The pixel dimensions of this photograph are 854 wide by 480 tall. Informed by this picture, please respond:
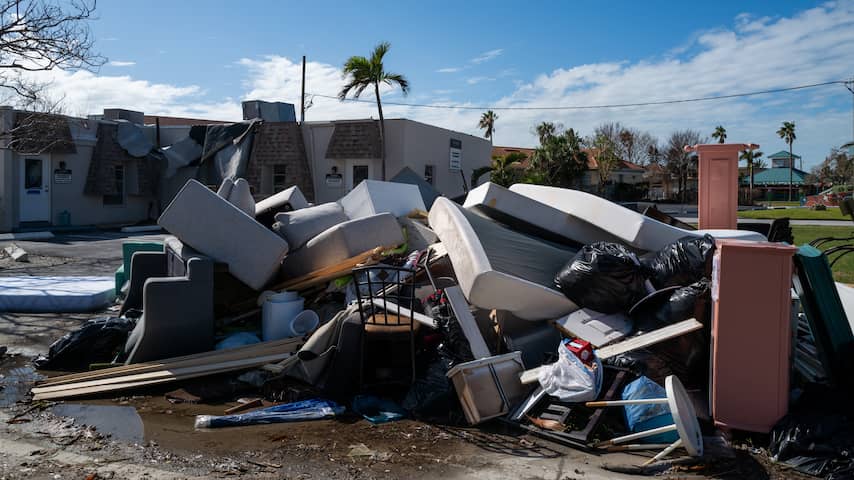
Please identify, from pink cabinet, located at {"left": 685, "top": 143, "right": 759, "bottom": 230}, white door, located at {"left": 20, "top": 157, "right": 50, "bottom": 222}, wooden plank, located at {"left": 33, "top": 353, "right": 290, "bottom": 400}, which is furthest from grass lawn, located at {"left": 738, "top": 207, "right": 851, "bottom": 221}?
white door, located at {"left": 20, "top": 157, "right": 50, "bottom": 222}

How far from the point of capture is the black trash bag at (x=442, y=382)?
4.59 metres

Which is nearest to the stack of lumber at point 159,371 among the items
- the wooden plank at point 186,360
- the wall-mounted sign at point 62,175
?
the wooden plank at point 186,360

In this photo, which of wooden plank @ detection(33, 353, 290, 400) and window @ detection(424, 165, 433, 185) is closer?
wooden plank @ detection(33, 353, 290, 400)

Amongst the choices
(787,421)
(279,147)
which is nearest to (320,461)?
(787,421)

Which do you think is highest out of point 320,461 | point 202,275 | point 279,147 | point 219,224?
point 279,147

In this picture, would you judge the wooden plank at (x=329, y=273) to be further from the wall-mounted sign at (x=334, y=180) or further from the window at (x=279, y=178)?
the window at (x=279, y=178)

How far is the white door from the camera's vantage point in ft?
62.7

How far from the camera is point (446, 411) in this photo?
462cm

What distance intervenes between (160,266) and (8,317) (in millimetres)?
1906

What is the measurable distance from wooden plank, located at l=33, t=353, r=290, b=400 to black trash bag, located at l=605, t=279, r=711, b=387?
9.27ft

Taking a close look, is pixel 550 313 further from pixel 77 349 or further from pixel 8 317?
pixel 8 317

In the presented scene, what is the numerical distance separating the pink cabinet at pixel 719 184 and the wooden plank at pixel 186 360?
5.20m

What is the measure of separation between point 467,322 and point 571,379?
97 cm

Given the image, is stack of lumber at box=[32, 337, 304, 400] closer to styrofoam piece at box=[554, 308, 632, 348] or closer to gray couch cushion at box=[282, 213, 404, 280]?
gray couch cushion at box=[282, 213, 404, 280]
